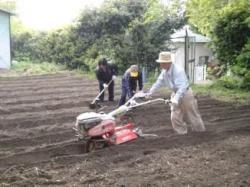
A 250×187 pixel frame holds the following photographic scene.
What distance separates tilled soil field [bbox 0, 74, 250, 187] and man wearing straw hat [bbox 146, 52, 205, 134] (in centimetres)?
27

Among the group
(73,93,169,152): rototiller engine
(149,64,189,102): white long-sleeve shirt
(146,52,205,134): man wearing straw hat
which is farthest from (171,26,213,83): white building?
(73,93,169,152): rototiller engine

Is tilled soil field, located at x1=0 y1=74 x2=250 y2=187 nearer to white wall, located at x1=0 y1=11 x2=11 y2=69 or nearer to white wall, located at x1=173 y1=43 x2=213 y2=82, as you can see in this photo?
white wall, located at x1=173 y1=43 x2=213 y2=82

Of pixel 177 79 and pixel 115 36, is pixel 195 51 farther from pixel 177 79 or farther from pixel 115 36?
pixel 177 79

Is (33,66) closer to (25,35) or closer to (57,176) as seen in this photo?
(25,35)

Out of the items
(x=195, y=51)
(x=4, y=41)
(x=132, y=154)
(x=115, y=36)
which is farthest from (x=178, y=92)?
(x=195, y=51)

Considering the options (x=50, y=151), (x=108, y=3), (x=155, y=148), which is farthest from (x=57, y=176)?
(x=108, y=3)

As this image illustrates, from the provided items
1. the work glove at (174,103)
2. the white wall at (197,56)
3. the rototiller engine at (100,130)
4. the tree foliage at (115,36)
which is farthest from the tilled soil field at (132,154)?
the white wall at (197,56)

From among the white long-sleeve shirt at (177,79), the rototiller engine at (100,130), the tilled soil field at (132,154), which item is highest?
the white long-sleeve shirt at (177,79)

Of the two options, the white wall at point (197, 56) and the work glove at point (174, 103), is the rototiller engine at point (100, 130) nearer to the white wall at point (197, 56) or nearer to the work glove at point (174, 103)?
the work glove at point (174, 103)

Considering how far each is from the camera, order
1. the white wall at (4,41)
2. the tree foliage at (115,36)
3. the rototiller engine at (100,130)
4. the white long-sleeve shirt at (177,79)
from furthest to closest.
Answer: the white wall at (4,41) < the tree foliage at (115,36) < the white long-sleeve shirt at (177,79) < the rototiller engine at (100,130)

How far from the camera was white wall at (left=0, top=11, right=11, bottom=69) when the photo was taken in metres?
29.1

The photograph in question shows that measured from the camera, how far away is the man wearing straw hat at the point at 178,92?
838 centimetres

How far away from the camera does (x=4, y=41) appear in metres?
29.5

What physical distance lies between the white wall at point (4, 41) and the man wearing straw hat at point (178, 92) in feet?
70.3
